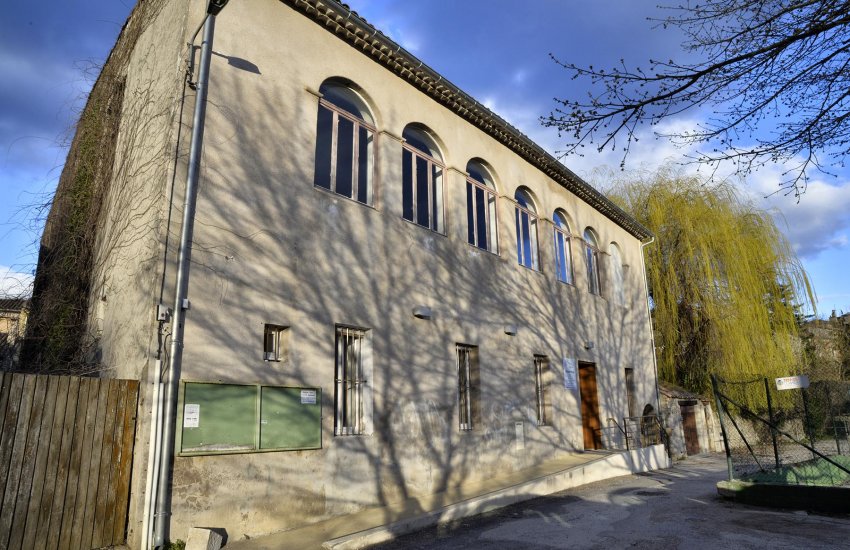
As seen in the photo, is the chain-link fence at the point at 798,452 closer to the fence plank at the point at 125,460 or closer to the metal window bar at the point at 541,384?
the metal window bar at the point at 541,384

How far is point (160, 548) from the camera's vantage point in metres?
5.68

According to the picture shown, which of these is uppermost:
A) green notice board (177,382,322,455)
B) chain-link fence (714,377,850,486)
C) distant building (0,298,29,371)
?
distant building (0,298,29,371)

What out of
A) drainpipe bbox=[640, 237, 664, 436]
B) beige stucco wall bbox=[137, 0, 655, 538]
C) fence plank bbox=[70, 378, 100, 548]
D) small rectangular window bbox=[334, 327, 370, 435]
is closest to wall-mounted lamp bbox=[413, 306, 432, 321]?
beige stucco wall bbox=[137, 0, 655, 538]

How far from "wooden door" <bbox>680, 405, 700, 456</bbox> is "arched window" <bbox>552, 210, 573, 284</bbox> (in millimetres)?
8116

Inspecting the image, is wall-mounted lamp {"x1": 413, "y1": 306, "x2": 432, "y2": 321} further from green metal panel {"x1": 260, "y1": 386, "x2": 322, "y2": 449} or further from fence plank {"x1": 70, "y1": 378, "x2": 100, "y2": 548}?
fence plank {"x1": 70, "y1": 378, "x2": 100, "y2": 548}

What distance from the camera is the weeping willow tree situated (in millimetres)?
19406

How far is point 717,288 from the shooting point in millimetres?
19984

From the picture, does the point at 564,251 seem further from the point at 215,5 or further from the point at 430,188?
the point at 215,5

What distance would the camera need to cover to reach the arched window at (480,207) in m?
11.7

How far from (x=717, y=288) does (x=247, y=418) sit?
1797 centimetres

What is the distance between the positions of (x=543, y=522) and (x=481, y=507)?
1034 mm

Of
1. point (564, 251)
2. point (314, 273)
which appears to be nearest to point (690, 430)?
point (564, 251)

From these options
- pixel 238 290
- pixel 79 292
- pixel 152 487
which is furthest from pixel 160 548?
pixel 79 292

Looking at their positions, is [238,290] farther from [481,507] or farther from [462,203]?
[462,203]
